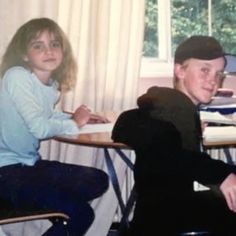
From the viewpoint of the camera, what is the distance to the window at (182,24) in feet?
9.68

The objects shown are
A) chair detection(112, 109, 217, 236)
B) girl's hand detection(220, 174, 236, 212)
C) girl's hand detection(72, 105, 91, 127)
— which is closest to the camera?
girl's hand detection(220, 174, 236, 212)

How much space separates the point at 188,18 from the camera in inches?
117

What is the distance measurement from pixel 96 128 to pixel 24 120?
0.92 feet

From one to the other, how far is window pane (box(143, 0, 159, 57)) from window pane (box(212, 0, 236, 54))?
322 millimetres

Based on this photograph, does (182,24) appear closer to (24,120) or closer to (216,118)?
(216,118)

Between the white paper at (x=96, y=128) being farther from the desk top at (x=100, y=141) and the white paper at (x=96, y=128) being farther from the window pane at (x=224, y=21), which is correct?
the window pane at (x=224, y=21)

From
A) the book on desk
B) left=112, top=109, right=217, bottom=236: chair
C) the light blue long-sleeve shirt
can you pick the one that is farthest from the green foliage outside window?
left=112, top=109, right=217, bottom=236: chair

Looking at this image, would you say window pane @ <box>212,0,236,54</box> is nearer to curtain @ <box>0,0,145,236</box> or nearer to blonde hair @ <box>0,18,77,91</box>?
curtain @ <box>0,0,145,236</box>

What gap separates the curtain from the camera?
2586mm

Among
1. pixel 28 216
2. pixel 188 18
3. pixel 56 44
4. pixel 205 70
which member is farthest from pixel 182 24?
pixel 28 216

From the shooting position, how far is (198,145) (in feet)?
4.99

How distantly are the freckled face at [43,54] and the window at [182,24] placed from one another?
2.66 ft

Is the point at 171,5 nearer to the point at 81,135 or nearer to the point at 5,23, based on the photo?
the point at 5,23

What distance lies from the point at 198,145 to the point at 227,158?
4.10 ft
